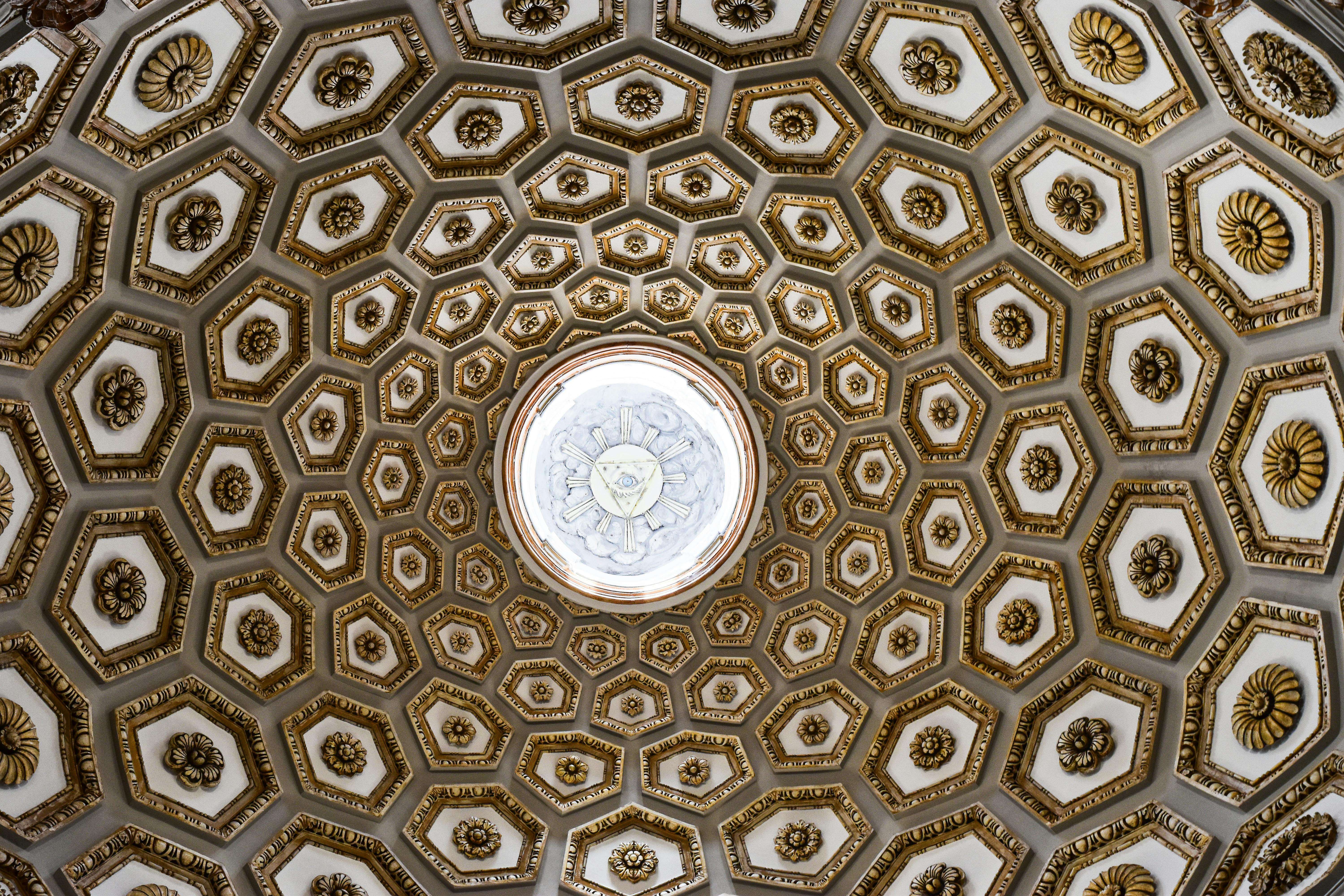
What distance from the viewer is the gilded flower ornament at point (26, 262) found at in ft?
39.3

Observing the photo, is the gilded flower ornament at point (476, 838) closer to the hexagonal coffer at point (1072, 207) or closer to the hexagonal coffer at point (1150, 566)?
the hexagonal coffer at point (1150, 566)

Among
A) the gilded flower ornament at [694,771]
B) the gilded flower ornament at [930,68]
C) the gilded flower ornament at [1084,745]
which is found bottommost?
the gilded flower ornament at [1084,745]

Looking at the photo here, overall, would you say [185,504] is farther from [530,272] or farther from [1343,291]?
[1343,291]

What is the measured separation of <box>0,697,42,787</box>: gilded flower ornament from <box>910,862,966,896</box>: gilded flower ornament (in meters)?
12.8

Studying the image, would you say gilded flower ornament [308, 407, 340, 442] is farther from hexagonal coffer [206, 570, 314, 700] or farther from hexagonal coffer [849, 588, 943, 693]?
hexagonal coffer [849, 588, 943, 693]

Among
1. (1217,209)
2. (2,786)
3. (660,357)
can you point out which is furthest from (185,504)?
(1217,209)

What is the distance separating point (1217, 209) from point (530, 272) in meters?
10.5

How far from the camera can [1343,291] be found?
11.3 metres

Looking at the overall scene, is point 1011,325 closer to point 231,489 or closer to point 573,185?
point 573,185

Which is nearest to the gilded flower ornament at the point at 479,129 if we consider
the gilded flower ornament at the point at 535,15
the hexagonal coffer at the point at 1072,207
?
the gilded flower ornament at the point at 535,15

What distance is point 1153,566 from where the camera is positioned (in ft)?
48.8

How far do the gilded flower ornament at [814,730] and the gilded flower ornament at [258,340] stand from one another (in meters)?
11.1

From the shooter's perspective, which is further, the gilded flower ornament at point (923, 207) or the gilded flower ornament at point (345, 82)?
the gilded flower ornament at point (923, 207)

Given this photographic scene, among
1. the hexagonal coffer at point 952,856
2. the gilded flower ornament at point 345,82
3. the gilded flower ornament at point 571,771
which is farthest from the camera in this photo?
the gilded flower ornament at point 571,771
